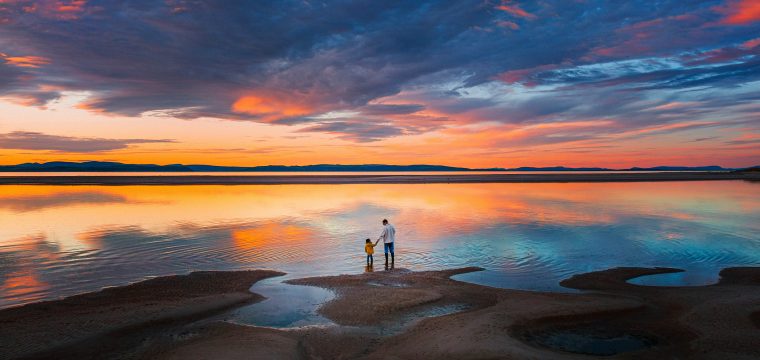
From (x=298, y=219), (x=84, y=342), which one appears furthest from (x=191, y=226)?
(x=84, y=342)

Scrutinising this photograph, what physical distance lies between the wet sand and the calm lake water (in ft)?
6.88

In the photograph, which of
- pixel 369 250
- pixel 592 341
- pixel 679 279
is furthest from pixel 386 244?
pixel 679 279

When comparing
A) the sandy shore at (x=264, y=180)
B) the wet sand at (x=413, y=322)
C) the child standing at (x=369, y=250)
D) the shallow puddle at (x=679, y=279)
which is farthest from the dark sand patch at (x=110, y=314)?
the sandy shore at (x=264, y=180)

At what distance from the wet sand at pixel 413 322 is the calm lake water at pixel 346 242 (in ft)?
6.88

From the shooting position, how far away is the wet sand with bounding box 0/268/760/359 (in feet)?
34.3

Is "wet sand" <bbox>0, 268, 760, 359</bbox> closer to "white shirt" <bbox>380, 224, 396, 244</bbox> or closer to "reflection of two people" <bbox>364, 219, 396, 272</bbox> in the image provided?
"reflection of two people" <bbox>364, 219, 396, 272</bbox>

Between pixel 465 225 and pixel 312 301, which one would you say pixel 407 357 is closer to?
pixel 312 301

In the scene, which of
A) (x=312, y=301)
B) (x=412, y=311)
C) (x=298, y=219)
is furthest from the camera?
(x=298, y=219)

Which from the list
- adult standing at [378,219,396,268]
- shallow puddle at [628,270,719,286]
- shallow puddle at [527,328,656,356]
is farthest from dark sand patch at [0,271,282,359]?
shallow puddle at [628,270,719,286]

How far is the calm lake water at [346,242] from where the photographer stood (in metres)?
18.6

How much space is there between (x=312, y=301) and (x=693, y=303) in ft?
39.8

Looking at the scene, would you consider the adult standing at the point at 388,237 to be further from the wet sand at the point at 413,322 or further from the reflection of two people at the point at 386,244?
the wet sand at the point at 413,322

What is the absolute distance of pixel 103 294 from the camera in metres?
15.0

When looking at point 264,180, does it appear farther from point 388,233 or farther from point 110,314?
point 110,314
